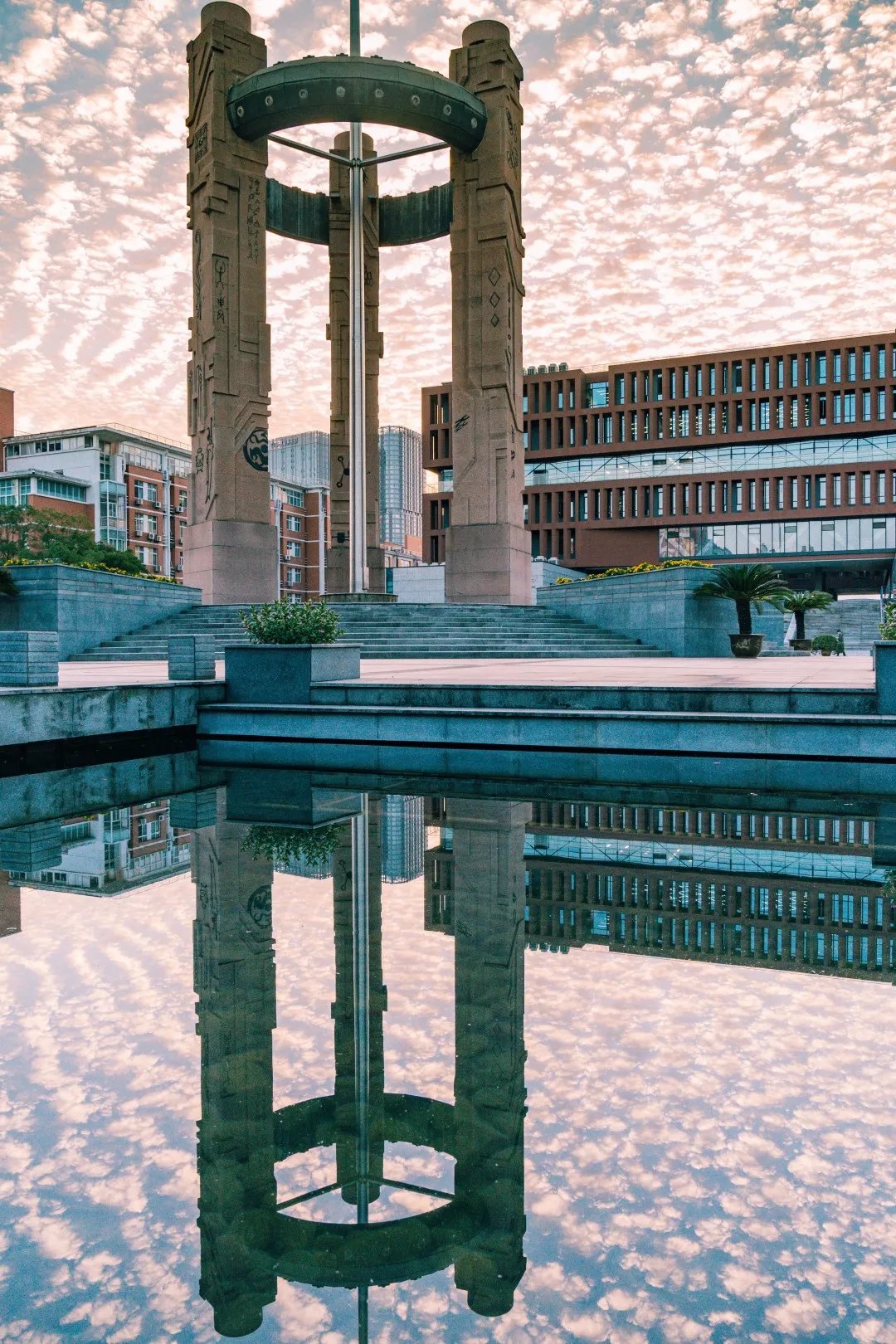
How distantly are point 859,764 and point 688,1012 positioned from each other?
662 centimetres

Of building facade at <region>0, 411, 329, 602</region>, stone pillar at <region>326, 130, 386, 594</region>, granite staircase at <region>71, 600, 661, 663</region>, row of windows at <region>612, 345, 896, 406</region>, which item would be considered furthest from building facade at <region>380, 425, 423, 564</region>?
granite staircase at <region>71, 600, 661, 663</region>

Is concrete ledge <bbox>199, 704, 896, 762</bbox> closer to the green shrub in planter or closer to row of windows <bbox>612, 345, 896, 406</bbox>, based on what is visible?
the green shrub in planter

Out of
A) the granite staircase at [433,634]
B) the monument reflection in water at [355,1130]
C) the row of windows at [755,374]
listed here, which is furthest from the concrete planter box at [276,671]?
the row of windows at [755,374]

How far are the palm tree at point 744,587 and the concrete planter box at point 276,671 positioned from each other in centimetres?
1265

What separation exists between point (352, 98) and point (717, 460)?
53.7m

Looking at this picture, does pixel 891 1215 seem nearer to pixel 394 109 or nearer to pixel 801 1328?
pixel 801 1328

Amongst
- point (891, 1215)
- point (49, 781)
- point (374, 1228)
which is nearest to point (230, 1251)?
point (374, 1228)

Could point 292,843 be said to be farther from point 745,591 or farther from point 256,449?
point 256,449

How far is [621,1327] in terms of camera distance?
1964 millimetres

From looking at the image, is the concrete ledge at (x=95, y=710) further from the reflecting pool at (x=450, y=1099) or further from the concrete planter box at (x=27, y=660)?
the reflecting pool at (x=450, y=1099)

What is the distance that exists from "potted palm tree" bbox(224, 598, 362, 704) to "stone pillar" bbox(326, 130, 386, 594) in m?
23.8

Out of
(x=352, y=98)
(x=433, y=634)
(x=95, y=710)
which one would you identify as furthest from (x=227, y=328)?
(x=95, y=710)

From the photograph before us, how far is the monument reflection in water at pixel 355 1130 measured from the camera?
223 centimetres

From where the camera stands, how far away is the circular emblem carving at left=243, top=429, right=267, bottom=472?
99.4 ft
